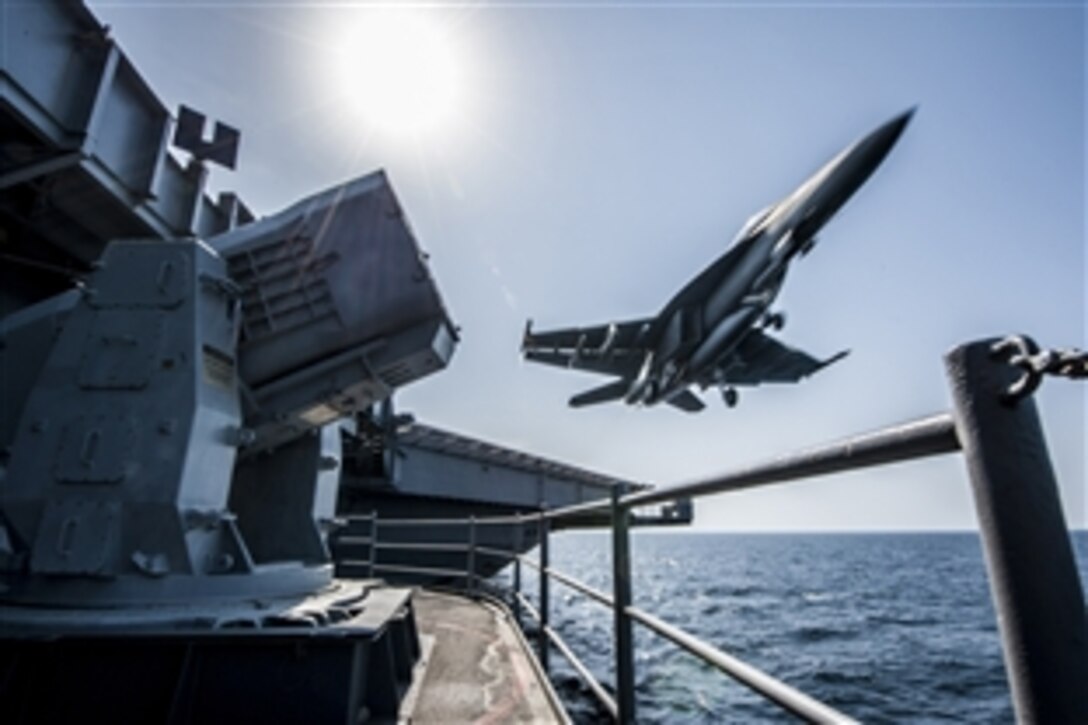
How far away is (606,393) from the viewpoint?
18781mm

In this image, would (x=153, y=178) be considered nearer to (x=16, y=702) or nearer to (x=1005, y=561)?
(x=16, y=702)

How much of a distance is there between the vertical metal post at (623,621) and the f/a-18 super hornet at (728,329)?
35.2 feet

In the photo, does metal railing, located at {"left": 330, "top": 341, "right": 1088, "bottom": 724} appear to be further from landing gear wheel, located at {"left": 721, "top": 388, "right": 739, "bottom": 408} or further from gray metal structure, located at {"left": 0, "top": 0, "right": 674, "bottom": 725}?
landing gear wheel, located at {"left": 721, "top": 388, "right": 739, "bottom": 408}

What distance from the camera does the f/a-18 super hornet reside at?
11.0 m

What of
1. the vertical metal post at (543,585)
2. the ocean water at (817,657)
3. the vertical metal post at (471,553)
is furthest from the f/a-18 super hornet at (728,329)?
the vertical metal post at (543,585)

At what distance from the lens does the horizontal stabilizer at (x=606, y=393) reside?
61.5 ft

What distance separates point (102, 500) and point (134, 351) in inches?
43.8

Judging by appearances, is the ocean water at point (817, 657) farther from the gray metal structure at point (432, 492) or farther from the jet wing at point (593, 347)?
the jet wing at point (593, 347)

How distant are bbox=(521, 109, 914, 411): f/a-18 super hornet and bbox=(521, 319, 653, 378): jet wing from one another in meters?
0.03

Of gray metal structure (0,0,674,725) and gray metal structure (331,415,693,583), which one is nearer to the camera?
gray metal structure (0,0,674,725)

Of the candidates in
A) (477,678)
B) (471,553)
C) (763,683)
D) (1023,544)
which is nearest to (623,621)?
(763,683)

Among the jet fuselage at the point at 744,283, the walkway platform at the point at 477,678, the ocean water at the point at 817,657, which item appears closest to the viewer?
the walkway platform at the point at 477,678

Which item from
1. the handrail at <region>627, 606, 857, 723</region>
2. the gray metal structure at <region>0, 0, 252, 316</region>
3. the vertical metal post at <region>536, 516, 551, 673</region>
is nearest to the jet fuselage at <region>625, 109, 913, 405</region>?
the vertical metal post at <region>536, 516, 551, 673</region>

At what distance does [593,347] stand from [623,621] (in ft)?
50.9
